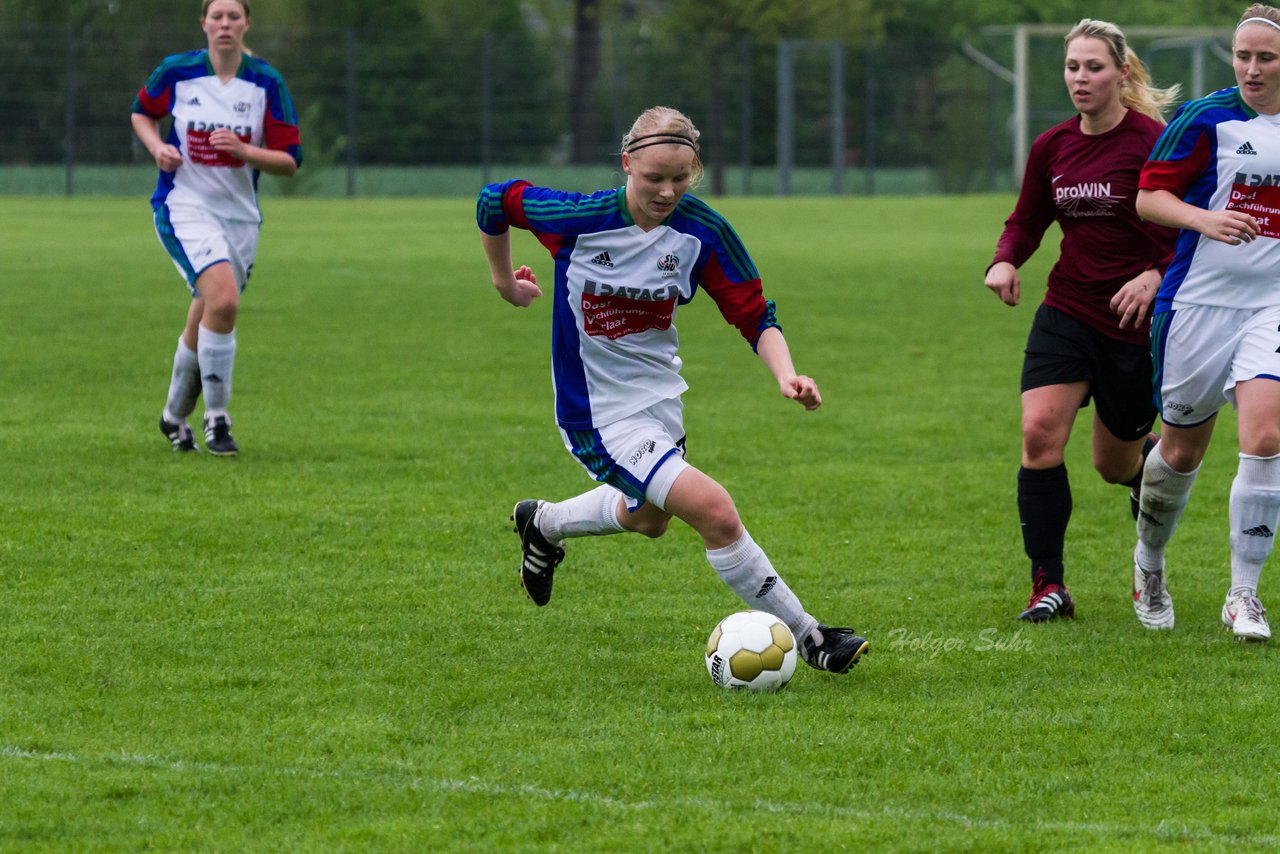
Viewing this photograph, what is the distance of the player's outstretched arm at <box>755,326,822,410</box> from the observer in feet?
16.2

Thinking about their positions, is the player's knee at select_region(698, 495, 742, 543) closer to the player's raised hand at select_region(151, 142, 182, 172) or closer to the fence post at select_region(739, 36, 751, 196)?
the player's raised hand at select_region(151, 142, 182, 172)

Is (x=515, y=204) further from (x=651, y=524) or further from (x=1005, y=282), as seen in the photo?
(x=1005, y=282)

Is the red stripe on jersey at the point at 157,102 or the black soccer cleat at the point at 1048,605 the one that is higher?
the red stripe on jersey at the point at 157,102

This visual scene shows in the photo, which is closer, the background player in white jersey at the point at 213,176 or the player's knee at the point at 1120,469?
the player's knee at the point at 1120,469

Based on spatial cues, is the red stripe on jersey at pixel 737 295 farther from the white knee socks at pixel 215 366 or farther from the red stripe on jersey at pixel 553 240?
the white knee socks at pixel 215 366

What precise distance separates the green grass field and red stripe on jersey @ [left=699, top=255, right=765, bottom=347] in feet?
3.34

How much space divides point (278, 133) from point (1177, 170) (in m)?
5.23

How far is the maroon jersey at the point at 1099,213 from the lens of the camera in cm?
618

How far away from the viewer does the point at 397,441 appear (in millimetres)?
9773

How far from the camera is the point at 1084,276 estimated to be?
6.30 m

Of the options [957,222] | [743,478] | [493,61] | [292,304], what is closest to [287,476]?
[743,478]

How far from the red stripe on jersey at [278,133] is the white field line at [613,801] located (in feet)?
18.1

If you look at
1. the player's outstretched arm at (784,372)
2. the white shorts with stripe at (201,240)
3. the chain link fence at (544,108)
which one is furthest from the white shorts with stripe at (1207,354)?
the chain link fence at (544,108)

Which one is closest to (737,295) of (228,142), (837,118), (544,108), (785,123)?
(228,142)
